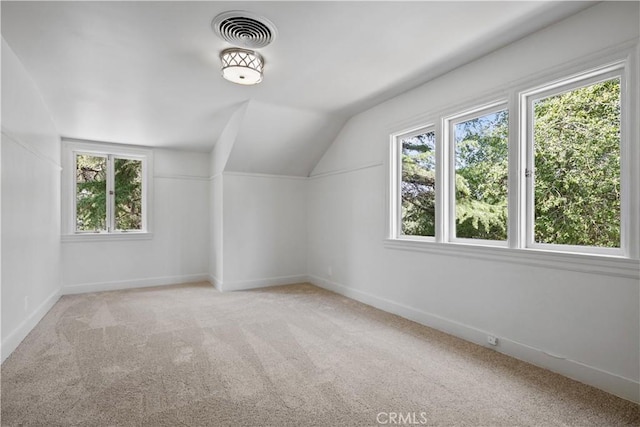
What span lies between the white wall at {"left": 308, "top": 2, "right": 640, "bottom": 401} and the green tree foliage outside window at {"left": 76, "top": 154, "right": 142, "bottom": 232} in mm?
3171

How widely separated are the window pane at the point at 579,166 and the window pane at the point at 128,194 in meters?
5.34

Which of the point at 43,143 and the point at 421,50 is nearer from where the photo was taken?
the point at 421,50

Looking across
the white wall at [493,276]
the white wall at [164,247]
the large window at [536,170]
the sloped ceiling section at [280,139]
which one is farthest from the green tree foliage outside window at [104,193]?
the large window at [536,170]

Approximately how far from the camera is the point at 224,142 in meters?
4.83

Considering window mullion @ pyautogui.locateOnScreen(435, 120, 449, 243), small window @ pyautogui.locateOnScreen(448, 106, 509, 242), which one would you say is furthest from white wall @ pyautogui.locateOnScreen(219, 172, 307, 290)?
small window @ pyautogui.locateOnScreen(448, 106, 509, 242)

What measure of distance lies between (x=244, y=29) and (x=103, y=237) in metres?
4.12

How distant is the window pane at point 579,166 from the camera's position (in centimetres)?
219

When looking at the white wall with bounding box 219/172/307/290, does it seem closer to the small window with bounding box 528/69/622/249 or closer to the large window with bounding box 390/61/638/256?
the large window with bounding box 390/61/638/256

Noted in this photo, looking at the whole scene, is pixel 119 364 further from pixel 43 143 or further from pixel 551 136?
pixel 551 136

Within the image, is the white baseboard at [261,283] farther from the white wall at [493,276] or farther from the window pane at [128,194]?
the window pane at [128,194]

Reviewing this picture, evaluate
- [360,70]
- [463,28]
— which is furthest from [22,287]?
[463,28]

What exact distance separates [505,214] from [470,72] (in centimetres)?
128

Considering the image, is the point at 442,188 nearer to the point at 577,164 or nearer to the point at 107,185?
the point at 577,164

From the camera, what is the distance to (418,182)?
11.9ft
